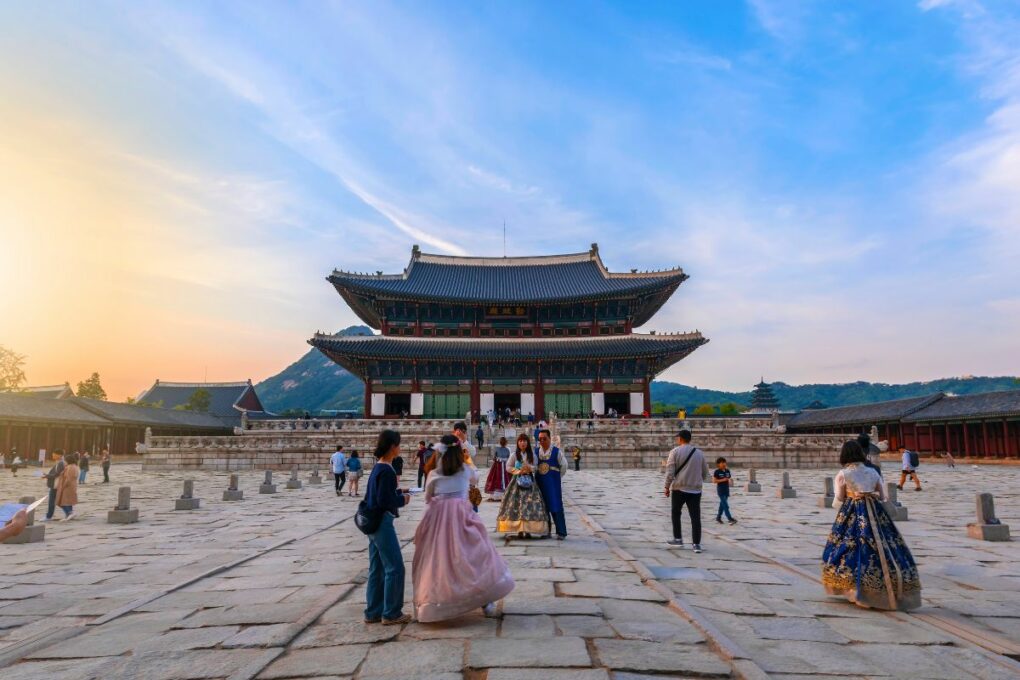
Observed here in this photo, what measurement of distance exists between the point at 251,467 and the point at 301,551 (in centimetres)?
2388

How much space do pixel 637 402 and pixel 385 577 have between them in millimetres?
37538

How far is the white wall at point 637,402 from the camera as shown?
41.4m

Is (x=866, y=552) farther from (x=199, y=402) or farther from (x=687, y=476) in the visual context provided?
(x=199, y=402)

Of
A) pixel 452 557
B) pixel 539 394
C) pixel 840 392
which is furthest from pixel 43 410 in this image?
pixel 840 392

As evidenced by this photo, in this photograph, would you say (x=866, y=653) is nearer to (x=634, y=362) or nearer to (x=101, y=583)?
(x=101, y=583)

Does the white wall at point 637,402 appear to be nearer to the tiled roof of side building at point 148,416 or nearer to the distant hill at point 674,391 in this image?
the tiled roof of side building at point 148,416

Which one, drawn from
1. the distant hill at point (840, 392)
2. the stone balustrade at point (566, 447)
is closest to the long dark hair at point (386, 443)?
the stone balustrade at point (566, 447)

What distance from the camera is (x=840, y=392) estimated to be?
146250mm

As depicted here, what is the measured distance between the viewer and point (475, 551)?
527 cm

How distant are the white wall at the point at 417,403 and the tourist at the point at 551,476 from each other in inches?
1271

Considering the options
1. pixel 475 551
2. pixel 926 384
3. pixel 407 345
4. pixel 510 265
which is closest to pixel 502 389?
pixel 407 345

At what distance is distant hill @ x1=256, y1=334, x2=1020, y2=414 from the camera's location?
132000 mm

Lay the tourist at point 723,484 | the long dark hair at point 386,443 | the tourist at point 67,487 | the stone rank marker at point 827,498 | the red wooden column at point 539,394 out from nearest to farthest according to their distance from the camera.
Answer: the long dark hair at point 386,443, the tourist at point 723,484, the tourist at point 67,487, the stone rank marker at point 827,498, the red wooden column at point 539,394

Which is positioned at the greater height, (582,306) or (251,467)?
(582,306)
